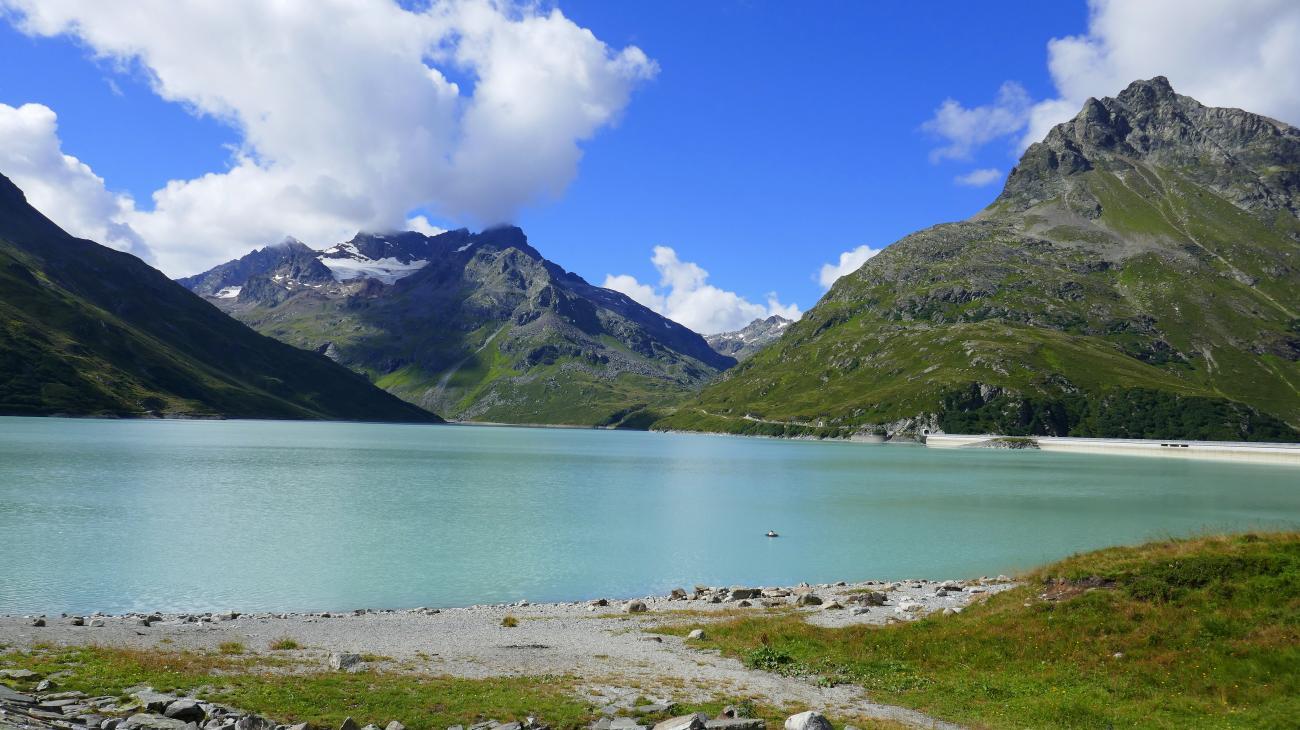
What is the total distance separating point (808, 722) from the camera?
19.2m

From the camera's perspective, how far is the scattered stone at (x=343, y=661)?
27.6m

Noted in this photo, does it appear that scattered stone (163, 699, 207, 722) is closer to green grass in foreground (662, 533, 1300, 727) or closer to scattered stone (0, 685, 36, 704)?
scattered stone (0, 685, 36, 704)

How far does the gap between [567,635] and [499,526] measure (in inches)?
1735

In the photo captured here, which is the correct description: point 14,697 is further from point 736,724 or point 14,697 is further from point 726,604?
point 726,604

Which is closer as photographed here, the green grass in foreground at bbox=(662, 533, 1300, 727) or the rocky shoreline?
the green grass in foreground at bbox=(662, 533, 1300, 727)

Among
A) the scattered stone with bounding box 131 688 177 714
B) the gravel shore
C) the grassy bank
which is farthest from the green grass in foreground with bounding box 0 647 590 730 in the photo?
the gravel shore

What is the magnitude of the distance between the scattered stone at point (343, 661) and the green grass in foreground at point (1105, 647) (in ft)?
47.5

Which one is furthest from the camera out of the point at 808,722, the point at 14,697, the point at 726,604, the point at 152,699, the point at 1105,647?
the point at 726,604

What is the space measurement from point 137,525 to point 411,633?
49.6 meters

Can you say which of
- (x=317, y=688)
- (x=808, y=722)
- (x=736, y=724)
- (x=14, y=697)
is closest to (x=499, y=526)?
(x=317, y=688)

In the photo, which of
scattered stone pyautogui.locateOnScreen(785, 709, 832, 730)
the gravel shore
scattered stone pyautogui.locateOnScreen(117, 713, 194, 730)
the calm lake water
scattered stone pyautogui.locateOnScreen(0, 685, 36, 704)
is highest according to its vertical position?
scattered stone pyautogui.locateOnScreen(785, 709, 832, 730)

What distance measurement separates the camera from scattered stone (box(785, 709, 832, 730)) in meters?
19.1

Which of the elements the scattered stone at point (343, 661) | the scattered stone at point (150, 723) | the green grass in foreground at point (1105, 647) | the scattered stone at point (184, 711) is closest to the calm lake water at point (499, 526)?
the scattered stone at point (343, 661)

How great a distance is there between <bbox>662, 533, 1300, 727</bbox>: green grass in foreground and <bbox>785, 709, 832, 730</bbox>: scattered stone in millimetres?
6176
